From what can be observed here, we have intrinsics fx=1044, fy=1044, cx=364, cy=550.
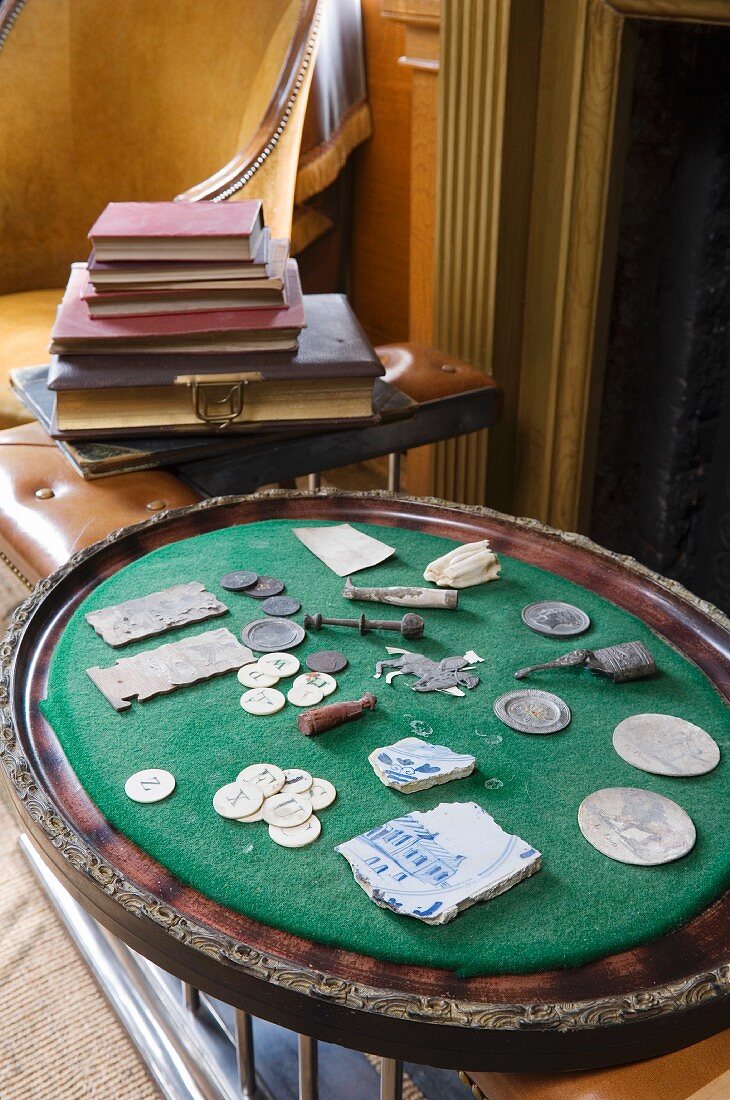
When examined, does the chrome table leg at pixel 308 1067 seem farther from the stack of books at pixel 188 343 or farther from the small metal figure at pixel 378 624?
the stack of books at pixel 188 343

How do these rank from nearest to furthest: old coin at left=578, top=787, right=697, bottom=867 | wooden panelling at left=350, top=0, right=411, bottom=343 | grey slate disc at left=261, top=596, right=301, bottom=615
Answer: old coin at left=578, top=787, right=697, bottom=867 < grey slate disc at left=261, top=596, right=301, bottom=615 < wooden panelling at left=350, top=0, right=411, bottom=343

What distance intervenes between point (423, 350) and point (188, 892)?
1490 mm

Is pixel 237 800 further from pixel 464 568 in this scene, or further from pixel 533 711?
pixel 464 568

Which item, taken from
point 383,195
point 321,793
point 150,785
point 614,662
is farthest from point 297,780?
point 383,195

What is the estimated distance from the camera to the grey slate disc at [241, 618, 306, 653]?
1.12 meters

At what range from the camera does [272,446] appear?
173 cm

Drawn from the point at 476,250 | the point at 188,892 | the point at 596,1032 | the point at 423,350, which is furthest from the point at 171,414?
the point at 596,1032

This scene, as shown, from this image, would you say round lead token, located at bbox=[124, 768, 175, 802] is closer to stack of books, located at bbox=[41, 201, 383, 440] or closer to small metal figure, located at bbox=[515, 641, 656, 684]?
small metal figure, located at bbox=[515, 641, 656, 684]

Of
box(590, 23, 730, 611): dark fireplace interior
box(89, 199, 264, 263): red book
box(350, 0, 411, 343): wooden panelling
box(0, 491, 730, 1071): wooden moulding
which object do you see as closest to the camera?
box(0, 491, 730, 1071): wooden moulding

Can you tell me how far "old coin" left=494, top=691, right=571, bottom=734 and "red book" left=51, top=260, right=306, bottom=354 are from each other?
0.79 metres

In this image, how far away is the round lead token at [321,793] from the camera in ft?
2.93

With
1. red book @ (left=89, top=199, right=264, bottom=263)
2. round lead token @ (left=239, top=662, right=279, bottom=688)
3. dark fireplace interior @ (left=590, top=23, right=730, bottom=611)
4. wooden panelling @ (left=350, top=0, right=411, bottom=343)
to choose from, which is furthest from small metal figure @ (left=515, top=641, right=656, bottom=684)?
wooden panelling @ (left=350, top=0, right=411, bottom=343)

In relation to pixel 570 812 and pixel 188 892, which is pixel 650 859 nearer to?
pixel 570 812

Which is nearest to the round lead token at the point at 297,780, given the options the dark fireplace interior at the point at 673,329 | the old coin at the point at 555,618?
the old coin at the point at 555,618
